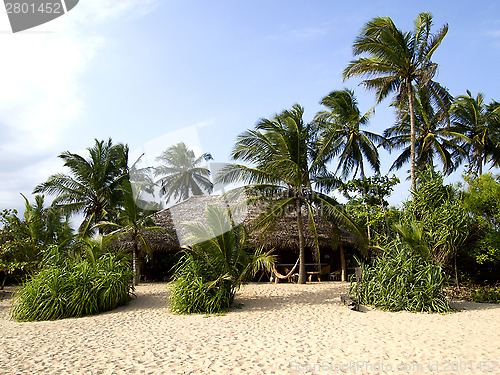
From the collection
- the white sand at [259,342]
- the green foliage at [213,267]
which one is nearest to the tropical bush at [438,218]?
the white sand at [259,342]

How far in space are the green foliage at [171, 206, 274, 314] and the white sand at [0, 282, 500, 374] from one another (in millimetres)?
474

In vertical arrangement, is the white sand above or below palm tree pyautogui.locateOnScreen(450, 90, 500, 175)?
below

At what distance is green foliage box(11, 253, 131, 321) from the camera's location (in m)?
7.74

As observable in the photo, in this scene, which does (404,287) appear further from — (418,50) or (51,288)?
(418,50)

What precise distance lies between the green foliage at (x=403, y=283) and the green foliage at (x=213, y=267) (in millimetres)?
2475

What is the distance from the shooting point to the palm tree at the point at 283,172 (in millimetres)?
11367

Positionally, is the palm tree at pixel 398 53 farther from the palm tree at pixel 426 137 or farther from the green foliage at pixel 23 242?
the green foliage at pixel 23 242

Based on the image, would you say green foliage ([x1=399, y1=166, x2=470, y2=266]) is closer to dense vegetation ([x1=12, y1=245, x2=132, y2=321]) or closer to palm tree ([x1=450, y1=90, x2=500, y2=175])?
dense vegetation ([x1=12, y1=245, x2=132, y2=321])

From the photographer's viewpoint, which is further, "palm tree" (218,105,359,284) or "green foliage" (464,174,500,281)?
"palm tree" (218,105,359,284)

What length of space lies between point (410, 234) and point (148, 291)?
7.70m

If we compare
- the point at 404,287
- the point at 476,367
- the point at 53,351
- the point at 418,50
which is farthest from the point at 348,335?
the point at 418,50

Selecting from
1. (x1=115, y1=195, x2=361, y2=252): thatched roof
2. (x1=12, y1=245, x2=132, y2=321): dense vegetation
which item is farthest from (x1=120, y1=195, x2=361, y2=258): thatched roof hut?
(x1=12, y1=245, x2=132, y2=321): dense vegetation

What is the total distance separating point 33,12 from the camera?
2922 millimetres

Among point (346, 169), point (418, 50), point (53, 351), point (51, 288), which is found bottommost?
point (53, 351)
